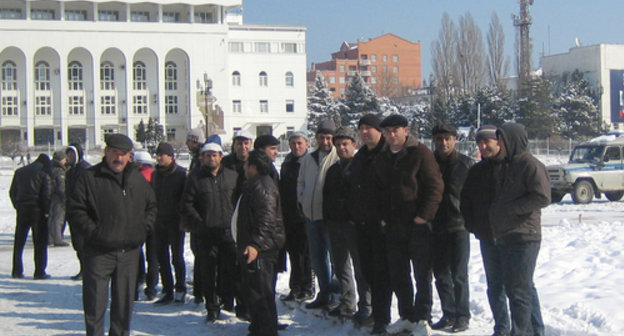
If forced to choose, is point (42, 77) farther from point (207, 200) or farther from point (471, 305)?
point (471, 305)

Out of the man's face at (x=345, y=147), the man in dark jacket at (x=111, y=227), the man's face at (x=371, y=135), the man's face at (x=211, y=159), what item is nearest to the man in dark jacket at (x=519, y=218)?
the man's face at (x=371, y=135)

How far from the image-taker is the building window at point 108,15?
80.9 metres

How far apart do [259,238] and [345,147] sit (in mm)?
1349

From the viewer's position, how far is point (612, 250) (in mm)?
9836

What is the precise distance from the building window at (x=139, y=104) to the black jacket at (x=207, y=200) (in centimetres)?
7648

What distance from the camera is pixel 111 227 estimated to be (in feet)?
20.0

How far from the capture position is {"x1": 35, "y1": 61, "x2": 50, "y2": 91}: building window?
7919cm

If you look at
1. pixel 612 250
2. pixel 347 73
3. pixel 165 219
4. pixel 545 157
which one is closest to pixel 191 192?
pixel 165 219

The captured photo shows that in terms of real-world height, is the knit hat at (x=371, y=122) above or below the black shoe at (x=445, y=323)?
above

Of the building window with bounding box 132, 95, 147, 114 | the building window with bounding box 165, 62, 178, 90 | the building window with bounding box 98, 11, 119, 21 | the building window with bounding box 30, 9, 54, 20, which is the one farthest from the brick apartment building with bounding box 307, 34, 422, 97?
the building window with bounding box 30, 9, 54, 20

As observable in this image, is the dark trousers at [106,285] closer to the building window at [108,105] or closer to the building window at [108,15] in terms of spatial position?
the building window at [108,105]

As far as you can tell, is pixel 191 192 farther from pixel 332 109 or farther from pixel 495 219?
pixel 332 109

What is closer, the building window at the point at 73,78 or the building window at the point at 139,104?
the building window at the point at 73,78

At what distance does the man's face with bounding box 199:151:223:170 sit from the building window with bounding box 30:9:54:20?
7908cm
